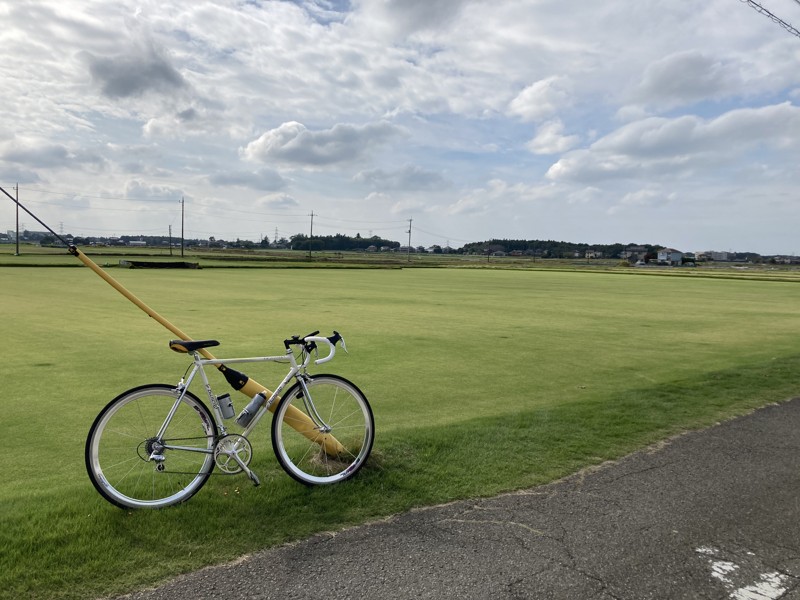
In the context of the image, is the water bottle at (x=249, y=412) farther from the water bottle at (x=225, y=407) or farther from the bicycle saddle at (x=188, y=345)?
the bicycle saddle at (x=188, y=345)

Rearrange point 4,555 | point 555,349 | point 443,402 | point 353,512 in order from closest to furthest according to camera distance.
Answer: point 4,555 < point 353,512 < point 443,402 < point 555,349

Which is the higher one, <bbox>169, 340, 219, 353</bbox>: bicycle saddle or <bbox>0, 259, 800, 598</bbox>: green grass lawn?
<bbox>169, 340, 219, 353</bbox>: bicycle saddle

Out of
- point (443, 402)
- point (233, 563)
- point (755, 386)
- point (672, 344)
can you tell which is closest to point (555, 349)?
point (672, 344)

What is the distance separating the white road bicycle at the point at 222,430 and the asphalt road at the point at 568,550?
914 millimetres

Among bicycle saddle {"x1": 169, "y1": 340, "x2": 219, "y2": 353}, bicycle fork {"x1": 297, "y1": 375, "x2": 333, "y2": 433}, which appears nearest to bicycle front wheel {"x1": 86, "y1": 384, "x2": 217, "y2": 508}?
bicycle saddle {"x1": 169, "y1": 340, "x2": 219, "y2": 353}

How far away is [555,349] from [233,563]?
9.84 metres

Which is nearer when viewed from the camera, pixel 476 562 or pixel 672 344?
pixel 476 562

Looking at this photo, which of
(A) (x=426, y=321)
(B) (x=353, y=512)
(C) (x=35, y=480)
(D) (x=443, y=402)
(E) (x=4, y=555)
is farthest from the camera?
(A) (x=426, y=321)

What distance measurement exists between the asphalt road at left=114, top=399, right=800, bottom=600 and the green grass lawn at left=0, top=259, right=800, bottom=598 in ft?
0.89

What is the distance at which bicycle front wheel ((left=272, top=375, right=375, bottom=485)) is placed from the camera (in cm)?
421

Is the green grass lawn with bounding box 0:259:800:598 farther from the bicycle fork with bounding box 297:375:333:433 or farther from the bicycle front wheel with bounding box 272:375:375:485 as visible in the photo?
the bicycle fork with bounding box 297:375:333:433

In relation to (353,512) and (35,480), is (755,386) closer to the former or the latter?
(353,512)

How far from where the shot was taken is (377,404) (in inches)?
285

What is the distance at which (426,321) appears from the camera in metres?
16.8
